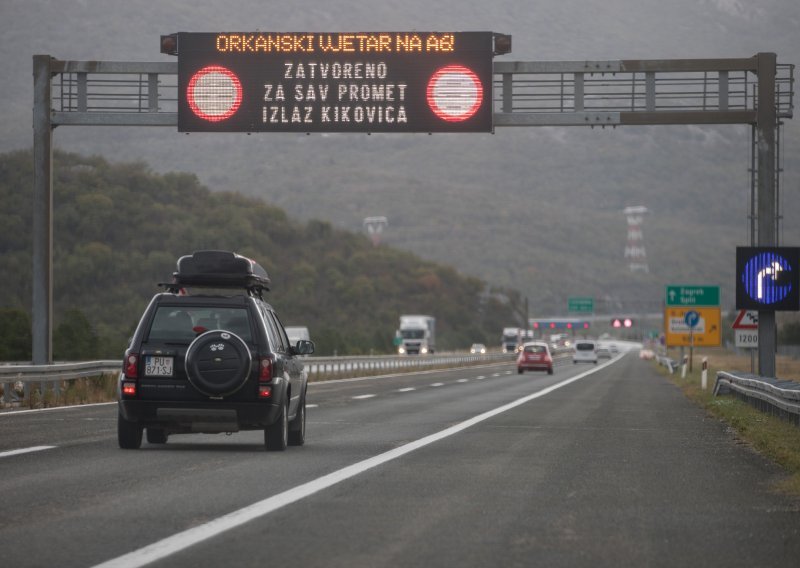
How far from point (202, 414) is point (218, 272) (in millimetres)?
2199

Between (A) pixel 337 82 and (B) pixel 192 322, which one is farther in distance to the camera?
(A) pixel 337 82

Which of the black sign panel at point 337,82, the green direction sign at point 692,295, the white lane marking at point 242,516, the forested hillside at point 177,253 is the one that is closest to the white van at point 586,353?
the forested hillside at point 177,253

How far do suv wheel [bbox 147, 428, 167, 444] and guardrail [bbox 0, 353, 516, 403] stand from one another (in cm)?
892

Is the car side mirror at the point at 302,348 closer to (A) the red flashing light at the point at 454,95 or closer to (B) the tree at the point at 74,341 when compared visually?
(A) the red flashing light at the point at 454,95

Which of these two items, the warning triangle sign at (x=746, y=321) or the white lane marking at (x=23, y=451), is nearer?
the white lane marking at (x=23, y=451)

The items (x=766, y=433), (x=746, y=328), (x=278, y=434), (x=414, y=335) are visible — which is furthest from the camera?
(x=414, y=335)

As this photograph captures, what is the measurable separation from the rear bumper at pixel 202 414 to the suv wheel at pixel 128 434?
133 mm

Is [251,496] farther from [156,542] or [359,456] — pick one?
[359,456]

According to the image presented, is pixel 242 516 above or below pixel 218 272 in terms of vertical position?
below

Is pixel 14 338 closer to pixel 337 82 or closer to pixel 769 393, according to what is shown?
pixel 337 82

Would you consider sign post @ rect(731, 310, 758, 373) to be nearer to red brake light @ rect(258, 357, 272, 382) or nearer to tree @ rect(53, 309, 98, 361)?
red brake light @ rect(258, 357, 272, 382)

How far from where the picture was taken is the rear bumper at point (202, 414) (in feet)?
51.0

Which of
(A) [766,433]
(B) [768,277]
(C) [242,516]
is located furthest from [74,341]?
(C) [242,516]

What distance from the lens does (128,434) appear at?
16094mm
